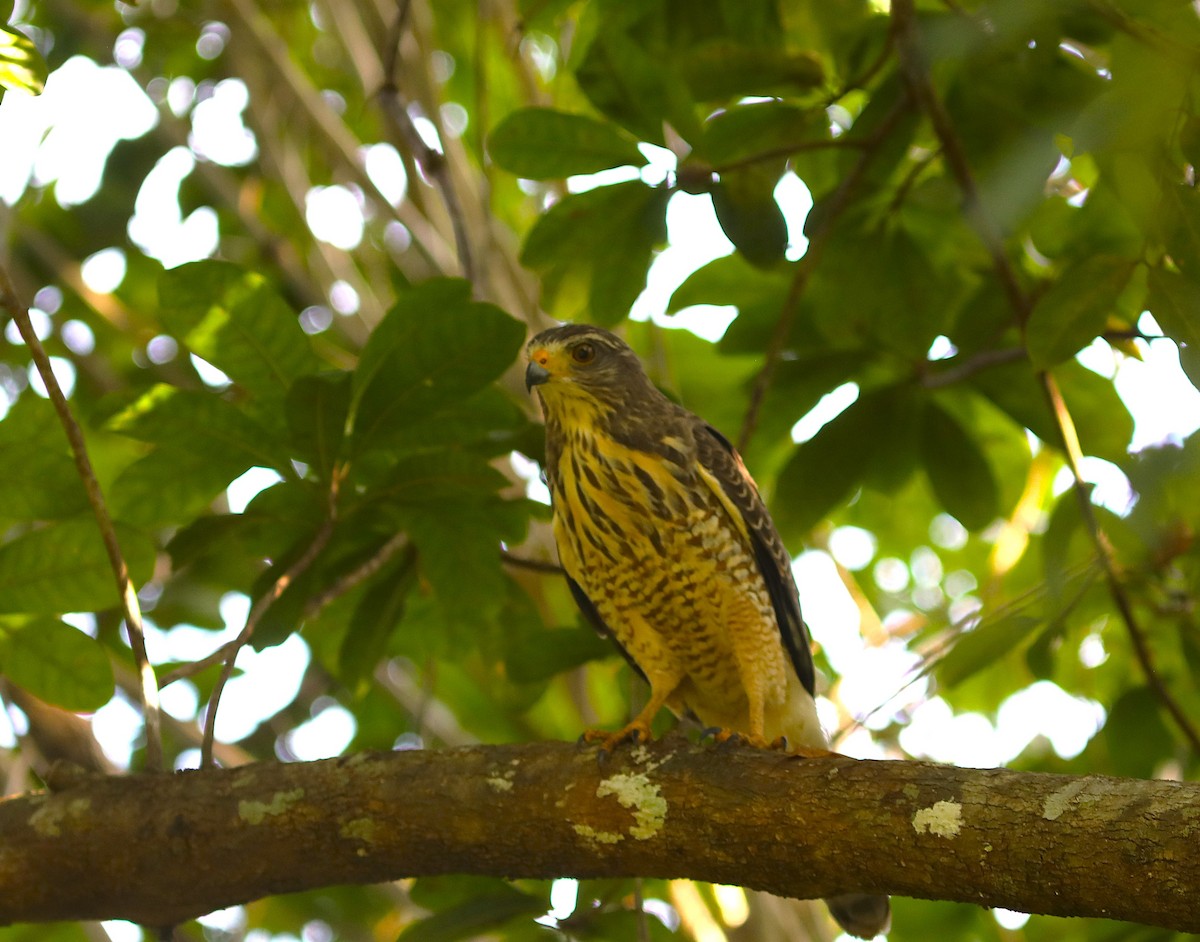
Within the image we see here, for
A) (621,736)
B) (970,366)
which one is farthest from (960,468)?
(621,736)

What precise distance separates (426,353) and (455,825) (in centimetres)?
128

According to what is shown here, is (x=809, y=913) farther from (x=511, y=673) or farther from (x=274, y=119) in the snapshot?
(x=274, y=119)

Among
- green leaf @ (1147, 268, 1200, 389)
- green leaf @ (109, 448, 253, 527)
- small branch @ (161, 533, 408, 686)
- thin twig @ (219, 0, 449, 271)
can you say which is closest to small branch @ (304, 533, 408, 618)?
small branch @ (161, 533, 408, 686)

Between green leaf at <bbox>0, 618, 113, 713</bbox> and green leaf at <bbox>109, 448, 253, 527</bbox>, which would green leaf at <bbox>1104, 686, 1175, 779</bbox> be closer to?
green leaf at <bbox>109, 448, 253, 527</bbox>

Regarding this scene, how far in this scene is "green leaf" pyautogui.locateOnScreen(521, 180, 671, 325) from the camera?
3.75 metres

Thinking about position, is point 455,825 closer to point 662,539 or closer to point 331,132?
point 662,539

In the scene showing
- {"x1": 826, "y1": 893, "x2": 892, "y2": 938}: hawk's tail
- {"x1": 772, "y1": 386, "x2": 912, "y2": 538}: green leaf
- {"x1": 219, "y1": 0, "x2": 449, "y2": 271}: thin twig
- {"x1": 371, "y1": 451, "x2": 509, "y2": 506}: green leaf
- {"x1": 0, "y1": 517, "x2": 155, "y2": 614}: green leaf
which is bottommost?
{"x1": 826, "y1": 893, "x2": 892, "y2": 938}: hawk's tail

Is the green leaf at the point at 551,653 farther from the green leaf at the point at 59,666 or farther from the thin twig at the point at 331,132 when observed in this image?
the thin twig at the point at 331,132

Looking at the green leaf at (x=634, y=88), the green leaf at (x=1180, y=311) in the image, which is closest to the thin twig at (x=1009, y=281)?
the green leaf at (x=634, y=88)

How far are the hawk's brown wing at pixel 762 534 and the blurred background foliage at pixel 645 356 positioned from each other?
26 cm

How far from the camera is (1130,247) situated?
3.90 metres

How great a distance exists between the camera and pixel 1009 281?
3801 mm

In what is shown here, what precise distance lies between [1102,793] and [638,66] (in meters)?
2.47

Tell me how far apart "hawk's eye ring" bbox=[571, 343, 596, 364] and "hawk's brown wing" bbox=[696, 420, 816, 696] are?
0.44 m
